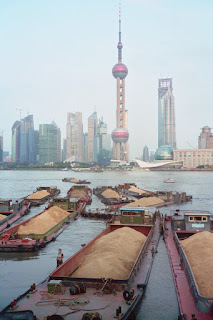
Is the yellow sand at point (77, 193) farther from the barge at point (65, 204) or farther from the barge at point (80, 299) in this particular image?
the barge at point (80, 299)

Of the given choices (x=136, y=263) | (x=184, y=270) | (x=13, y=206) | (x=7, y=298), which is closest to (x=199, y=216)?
(x=184, y=270)

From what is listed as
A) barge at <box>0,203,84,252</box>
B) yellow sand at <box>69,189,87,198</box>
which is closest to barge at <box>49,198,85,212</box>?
barge at <box>0,203,84,252</box>

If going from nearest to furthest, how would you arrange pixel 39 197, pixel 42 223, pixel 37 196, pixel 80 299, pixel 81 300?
1. pixel 81 300
2. pixel 80 299
3. pixel 42 223
4. pixel 39 197
5. pixel 37 196

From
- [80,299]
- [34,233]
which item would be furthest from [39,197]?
[80,299]

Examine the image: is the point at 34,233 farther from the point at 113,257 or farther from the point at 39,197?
the point at 39,197

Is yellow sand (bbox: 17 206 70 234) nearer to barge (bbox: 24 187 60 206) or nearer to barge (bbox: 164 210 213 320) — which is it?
barge (bbox: 164 210 213 320)

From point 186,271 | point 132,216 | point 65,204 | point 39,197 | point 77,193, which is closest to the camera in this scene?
point 186,271

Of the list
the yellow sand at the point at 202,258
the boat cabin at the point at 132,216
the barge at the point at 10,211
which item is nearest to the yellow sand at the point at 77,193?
the barge at the point at 10,211
